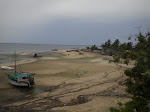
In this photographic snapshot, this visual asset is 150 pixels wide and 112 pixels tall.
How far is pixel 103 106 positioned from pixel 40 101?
6132 millimetres

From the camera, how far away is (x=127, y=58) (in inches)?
251

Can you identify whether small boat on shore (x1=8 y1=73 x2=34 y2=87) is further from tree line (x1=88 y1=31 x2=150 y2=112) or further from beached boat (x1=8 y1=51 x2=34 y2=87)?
tree line (x1=88 y1=31 x2=150 y2=112)

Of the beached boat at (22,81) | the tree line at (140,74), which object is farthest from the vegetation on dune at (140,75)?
the beached boat at (22,81)

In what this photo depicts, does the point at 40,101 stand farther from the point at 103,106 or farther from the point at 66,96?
the point at 103,106

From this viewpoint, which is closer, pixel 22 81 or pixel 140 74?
pixel 140 74

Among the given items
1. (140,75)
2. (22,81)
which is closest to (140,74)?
(140,75)

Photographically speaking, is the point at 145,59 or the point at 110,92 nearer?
the point at 145,59

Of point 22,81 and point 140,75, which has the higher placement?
point 140,75

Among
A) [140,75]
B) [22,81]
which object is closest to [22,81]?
[22,81]

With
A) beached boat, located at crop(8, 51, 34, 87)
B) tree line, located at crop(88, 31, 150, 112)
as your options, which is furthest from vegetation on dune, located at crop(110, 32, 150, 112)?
beached boat, located at crop(8, 51, 34, 87)

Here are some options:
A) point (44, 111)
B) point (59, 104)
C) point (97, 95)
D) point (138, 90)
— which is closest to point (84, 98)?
point (97, 95)

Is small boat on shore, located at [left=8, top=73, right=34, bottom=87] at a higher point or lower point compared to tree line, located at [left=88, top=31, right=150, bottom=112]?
lower

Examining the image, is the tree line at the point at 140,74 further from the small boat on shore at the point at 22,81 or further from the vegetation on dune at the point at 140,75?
the small boat on shore at the point at 22,81

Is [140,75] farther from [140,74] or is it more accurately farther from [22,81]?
[22,81]
